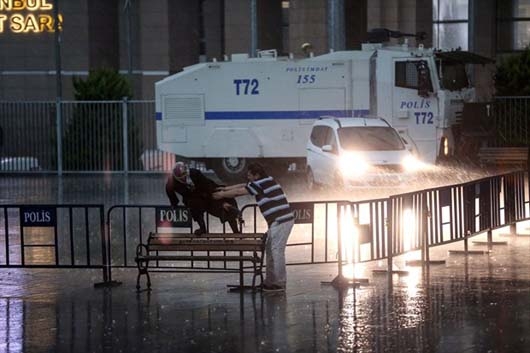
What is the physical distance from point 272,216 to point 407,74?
61.8 feet

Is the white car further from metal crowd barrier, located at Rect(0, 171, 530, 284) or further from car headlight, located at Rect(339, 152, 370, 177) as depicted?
metal crowd barrier, located at Rect(0, 171, 530, 284)

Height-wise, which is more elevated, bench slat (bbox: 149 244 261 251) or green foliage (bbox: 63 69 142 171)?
green foliage (bbox: 63 69 142 171)

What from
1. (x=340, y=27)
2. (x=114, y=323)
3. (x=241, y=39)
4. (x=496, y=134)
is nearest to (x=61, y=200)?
(x=340, y=27)

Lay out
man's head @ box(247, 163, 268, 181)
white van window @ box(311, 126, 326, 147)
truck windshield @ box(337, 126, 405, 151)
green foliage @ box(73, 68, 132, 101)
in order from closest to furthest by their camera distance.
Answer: man's head @ box(247, 163, 268, 181)
truck windshield @ box(337, 126, 405, 151)
white van window @ box(311, 126, 326, 147)
green foliage @ box(73, 68, 132, 101)

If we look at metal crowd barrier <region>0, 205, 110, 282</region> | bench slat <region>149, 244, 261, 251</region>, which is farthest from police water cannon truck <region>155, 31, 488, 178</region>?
bench slat <region>149, 244, 261, 251</region>

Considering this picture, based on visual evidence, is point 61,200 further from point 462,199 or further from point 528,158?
point 462,199

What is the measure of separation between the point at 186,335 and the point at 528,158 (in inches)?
837

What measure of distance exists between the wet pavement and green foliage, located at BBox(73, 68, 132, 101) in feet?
77.1

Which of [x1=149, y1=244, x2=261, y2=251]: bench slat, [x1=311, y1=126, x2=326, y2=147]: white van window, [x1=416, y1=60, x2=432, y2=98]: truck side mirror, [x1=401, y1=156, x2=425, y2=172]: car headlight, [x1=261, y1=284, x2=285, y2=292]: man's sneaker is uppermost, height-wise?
[x1=416, y1=60, x2=432, y2=98]: truck side mirror

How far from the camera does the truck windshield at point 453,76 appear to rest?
32938mm

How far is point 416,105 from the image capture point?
32.8 m

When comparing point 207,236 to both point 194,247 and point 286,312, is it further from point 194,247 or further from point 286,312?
point 286,312

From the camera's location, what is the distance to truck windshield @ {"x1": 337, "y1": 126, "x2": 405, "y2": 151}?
29.2 m

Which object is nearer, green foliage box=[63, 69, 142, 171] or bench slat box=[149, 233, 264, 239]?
bench slat box=[149, 233, 264, 239]
